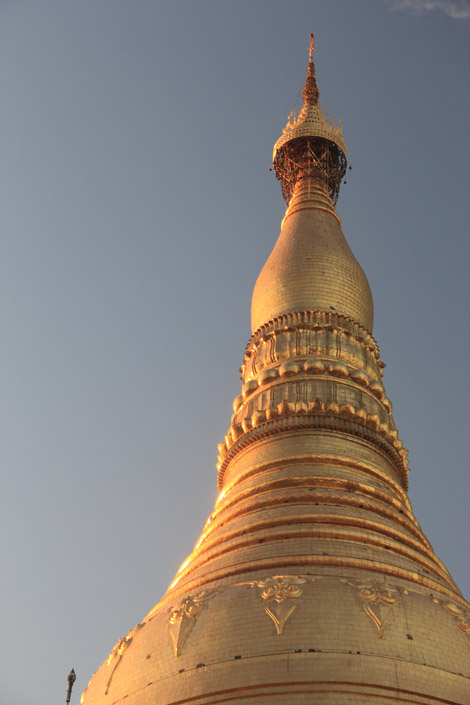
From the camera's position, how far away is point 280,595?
1205 cm

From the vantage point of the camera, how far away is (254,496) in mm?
15461

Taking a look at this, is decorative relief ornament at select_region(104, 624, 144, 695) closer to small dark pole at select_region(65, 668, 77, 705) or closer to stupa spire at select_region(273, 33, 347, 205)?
small dark pole at select_region(65, 668, 77, 705)

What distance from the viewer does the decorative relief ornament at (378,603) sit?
11.7 m

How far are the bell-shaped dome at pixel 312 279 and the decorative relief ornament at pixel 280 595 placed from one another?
8.03 metres

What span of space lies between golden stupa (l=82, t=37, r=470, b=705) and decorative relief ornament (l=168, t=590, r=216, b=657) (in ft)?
0.08

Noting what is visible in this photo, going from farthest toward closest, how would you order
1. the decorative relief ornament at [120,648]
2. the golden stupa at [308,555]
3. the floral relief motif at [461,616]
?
the decorative relief ornament at [120,648]
the floral relief motif at [461,616]
the golden stupa at [308,555]

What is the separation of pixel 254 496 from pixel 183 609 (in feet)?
10.6

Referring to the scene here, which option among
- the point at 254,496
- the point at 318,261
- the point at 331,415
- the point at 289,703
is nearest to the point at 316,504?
the point at 254,496

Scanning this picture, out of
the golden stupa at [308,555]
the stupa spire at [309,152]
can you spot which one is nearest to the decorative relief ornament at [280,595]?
the golden stupa at [308,555]

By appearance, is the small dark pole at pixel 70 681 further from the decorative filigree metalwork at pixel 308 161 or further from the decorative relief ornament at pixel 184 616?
the decorative filigree metalwork at pixel 308 161

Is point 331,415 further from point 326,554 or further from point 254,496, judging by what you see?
point 326,554

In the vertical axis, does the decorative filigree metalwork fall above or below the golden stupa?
above

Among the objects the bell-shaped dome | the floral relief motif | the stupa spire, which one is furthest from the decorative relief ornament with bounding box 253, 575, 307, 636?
the stupa spire

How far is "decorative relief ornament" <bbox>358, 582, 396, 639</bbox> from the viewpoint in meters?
11.7
